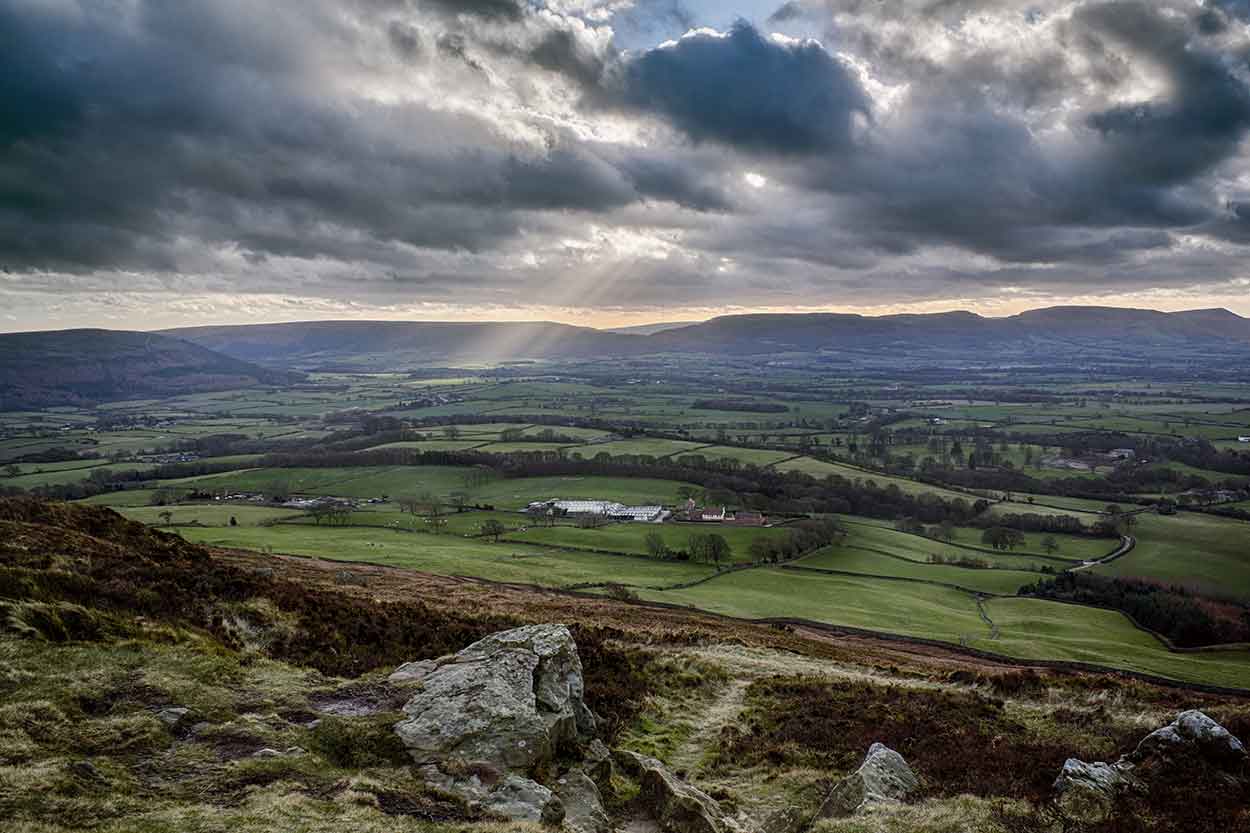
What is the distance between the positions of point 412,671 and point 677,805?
11.7 meters

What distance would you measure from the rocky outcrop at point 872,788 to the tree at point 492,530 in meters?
86.4

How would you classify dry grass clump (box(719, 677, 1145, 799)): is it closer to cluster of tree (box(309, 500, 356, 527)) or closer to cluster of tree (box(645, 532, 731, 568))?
cluster of tree (box(645, 532, 731, 568))

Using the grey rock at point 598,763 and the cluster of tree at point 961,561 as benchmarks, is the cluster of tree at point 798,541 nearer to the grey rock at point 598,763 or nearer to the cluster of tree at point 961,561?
the cluster of tree at point 961,561

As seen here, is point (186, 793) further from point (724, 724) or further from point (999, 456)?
point (999, 456)

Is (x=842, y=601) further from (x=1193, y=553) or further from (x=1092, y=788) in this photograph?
(x=1193, y=553)

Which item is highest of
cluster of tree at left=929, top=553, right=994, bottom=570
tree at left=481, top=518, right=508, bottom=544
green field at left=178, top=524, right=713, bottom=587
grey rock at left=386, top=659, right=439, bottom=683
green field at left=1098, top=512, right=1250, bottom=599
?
grey rock at left=386, top=659, right=439, bottom=683

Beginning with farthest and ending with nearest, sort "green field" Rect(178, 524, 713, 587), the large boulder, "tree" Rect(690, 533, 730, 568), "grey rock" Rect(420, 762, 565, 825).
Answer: "tree" Rect(690, 533, 730, 568), "green field" Rect(178, 524, 713, 587), the large boulder, "grey rock" Rect(420, 762, 565, 825)

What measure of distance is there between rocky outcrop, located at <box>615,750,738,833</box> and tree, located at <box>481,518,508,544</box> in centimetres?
8489

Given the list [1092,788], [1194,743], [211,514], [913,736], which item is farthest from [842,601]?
[211,514]

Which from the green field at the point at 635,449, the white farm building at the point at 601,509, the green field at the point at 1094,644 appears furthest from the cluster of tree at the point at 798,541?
the green field at the point at 635,449

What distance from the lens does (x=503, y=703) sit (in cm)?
2019

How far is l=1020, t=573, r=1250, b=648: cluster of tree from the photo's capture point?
2662 inches

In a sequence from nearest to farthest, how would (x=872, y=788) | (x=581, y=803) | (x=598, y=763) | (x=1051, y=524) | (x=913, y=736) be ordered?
(x=581, y=803), (x=872, y=788), (x=598, y=763), (x=913, y=736), (x=1051, y=524)

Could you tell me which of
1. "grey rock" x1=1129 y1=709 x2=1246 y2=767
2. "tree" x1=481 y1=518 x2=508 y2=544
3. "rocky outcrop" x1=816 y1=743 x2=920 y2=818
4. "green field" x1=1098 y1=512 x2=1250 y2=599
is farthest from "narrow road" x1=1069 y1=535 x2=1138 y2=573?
"rocky outcrop" x1=816 y1=743 x2=920 y2=818
